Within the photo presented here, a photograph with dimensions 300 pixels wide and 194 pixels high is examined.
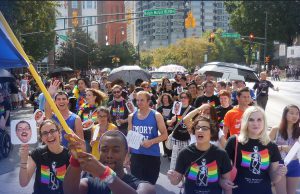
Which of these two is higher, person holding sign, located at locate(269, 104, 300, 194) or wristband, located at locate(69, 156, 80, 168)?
wristband, located at locate(69, 156, 80, 168)

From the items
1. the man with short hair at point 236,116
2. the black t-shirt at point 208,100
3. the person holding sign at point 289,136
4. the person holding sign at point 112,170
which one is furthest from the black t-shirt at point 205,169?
the black t-shirt at point 208,100

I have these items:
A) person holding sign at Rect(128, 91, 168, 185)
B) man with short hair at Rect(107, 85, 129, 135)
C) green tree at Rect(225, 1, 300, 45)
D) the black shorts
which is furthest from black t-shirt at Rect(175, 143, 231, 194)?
green tree at Rect(225, 1, 300, 45)

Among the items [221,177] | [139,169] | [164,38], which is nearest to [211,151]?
[221,177]

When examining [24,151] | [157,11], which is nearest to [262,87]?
[157,11]

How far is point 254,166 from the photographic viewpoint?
406 centimetres

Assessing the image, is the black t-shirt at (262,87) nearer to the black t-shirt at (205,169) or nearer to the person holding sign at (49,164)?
the black t-shirt at (205,169)

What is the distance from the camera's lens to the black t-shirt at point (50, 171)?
3.86m

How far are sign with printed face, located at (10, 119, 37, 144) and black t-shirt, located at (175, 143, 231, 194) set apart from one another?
1.27 m

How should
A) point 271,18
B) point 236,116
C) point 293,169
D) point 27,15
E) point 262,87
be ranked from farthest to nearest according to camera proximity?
point 271,18
point 27,15
point 262,87
point 236,116
point 293,169

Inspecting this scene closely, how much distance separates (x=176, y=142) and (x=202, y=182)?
3.44 meters

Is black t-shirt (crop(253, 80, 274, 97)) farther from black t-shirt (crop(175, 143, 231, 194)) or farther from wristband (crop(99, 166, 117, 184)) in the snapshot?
wristband (crop(99, 166, 117, 184))

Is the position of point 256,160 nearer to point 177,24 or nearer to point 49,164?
point 49,164

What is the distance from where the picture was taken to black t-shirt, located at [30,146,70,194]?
3.86 meters

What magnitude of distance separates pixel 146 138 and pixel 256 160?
6.38 feet
